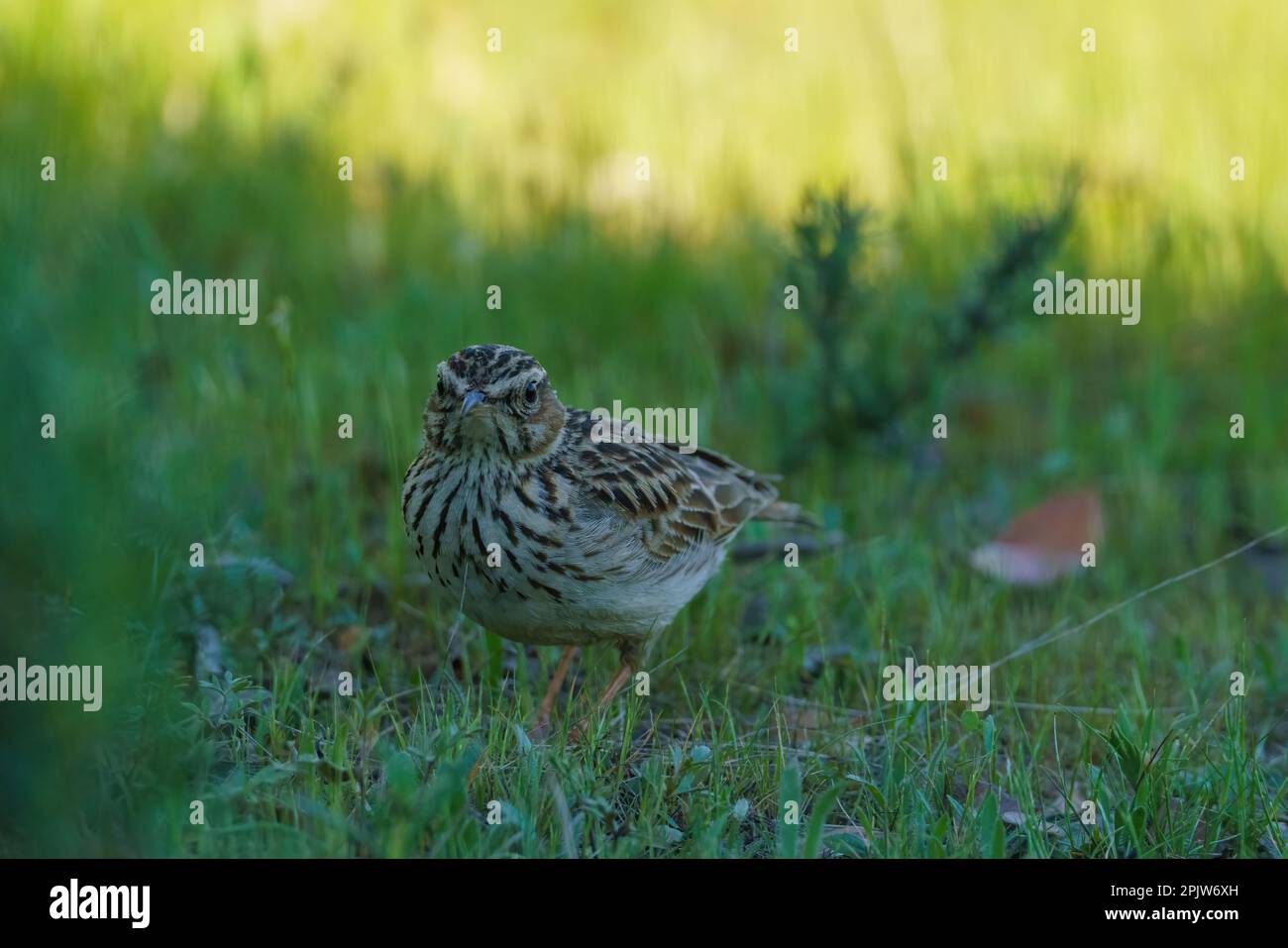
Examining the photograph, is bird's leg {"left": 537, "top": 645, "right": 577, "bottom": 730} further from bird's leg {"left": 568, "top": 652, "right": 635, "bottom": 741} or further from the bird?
bird's leg {"left": 568, "top": 652, "right": 635, "bottom": 741}

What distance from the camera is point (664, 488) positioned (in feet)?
18.6

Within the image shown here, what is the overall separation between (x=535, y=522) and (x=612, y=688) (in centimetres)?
74

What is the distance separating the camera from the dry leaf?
682cm

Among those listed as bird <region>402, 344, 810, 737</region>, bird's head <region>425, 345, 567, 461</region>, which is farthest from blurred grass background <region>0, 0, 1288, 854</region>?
bird's head <region>425, 345, 567, 461</region>

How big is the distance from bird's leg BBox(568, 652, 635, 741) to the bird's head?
2.78 feet

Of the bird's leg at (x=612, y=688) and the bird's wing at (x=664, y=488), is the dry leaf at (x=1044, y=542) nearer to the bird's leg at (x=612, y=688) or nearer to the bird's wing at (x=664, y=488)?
the bird's wing at (x=664, y=488)

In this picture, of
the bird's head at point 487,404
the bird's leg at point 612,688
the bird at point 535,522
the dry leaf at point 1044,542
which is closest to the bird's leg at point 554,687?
the bird at point 535,522

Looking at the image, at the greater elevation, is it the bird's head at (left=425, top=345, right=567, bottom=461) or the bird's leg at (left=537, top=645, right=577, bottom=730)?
the bird's head at (left=425, top=345, right=567, bottom=461)

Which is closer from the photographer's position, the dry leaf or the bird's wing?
the bird's wing

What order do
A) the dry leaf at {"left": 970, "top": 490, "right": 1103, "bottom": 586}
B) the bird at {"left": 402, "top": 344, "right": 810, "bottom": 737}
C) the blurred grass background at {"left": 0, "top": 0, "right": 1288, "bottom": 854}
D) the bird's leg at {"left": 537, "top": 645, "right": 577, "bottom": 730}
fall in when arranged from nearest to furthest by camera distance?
the blurred grass background at {"left": 0, "top": 0, "right": 1288, "bottom": 854} < the bird at {"left": 402, "top": 344, "right": 810, "bottom": 737} < the bird's leg at {"left": 537, "top": 645, "right": 577, "bottom": 730} < the dry leaf at {"left": 970, "top": 490, "right": 1103, "bottom": 586}

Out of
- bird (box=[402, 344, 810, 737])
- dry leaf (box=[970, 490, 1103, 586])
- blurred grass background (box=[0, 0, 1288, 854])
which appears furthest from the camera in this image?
dry leaf (box=[970, 490, 1103, 586])

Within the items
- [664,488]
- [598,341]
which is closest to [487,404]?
[664,488]

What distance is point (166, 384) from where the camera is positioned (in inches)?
305

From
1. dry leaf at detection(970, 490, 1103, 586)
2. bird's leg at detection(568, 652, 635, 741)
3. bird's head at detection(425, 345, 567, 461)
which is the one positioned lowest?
bird's leg at detection(568, 652, 635, 741)
